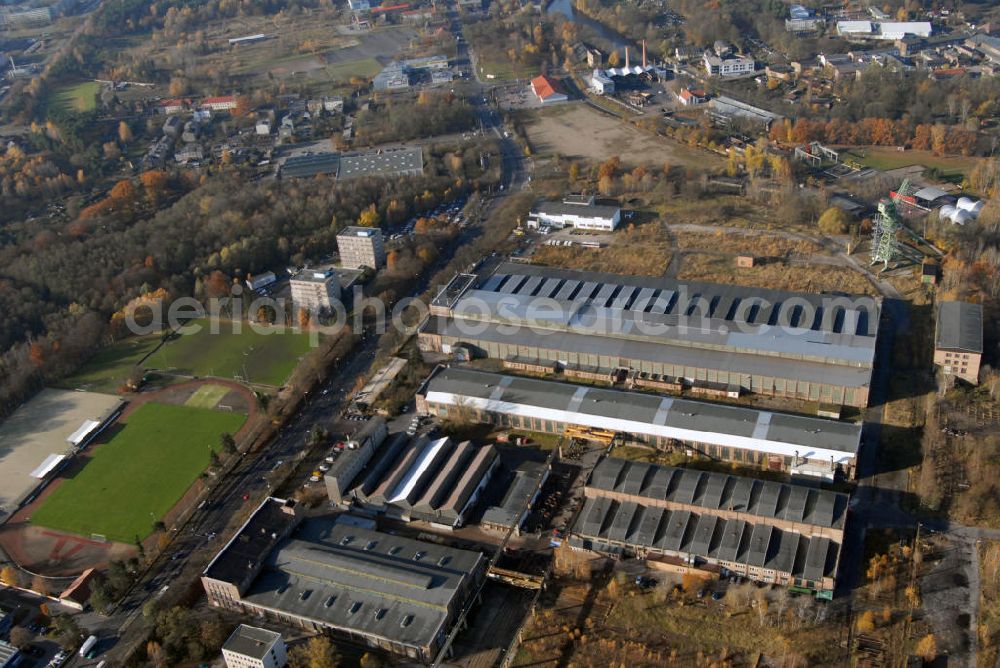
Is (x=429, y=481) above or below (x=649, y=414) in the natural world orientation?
below

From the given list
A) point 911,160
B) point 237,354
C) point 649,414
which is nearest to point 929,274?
point 911,160

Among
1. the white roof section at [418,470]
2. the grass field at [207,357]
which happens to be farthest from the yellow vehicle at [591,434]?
the grass field at [207,357]

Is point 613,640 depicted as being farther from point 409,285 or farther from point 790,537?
point 409,285

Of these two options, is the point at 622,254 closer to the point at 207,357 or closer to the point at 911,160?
the point at 207,357

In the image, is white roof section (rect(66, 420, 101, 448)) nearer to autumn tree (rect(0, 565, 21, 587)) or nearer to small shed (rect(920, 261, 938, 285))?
autumn tree (rect(0, 565, 21, 587))

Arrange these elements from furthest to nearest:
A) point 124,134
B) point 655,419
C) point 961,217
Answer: point 124,134, point 961,217, point 655,419

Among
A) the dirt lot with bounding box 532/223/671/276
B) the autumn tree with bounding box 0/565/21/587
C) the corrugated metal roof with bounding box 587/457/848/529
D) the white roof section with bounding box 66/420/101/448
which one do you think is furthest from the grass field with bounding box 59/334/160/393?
the corrugated metal roof with bounding box 587/457/848/529

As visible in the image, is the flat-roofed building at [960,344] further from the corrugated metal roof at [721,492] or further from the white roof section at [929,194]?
the white roof section at [929,194]
